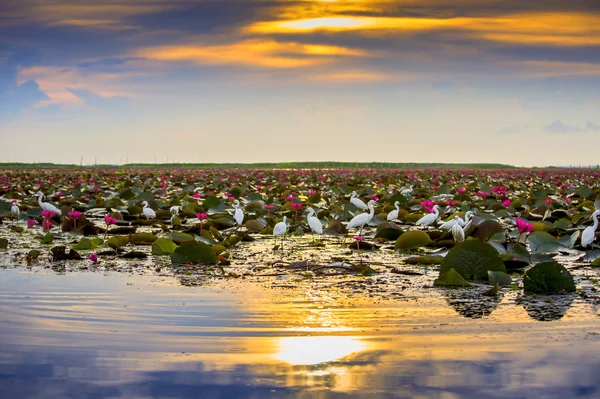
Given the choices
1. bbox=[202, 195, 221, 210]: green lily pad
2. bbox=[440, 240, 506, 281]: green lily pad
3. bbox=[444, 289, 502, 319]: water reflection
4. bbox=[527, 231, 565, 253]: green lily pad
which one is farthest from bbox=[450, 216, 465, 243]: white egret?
bbox=[202, 195, 221, 210]: green lily pad

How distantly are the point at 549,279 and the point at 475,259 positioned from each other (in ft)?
2.70

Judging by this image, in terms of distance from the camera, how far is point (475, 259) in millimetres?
7715

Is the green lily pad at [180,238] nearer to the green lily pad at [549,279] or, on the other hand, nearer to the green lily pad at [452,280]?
the green lily pad at [452,280]

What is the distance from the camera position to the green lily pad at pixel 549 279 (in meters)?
7.13

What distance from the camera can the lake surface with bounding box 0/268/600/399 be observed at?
14.1 ft

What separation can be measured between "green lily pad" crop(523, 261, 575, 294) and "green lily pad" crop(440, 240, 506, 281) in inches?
19.9

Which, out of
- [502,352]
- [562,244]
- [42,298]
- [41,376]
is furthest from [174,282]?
[562,244]

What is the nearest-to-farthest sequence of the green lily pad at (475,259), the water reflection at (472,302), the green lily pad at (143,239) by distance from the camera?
the water reflection at (472,302) → the green lily pad at (475,259) → the green lily pad at (143,239)

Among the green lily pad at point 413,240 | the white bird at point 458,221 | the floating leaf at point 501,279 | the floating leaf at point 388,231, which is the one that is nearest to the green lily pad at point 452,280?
the floating leaf at point 501,279

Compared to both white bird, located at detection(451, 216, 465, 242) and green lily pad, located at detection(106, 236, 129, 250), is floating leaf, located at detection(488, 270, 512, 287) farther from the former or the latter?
green lily pad, located at detection(106, 236, 129, 250)

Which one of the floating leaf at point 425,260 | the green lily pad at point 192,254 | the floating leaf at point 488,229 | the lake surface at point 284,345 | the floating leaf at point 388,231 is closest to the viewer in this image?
the lake surface at point 284,345

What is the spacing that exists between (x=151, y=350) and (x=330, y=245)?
6321 millimetres

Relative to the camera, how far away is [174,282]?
7805mm

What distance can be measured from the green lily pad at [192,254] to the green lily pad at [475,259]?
116 inches
